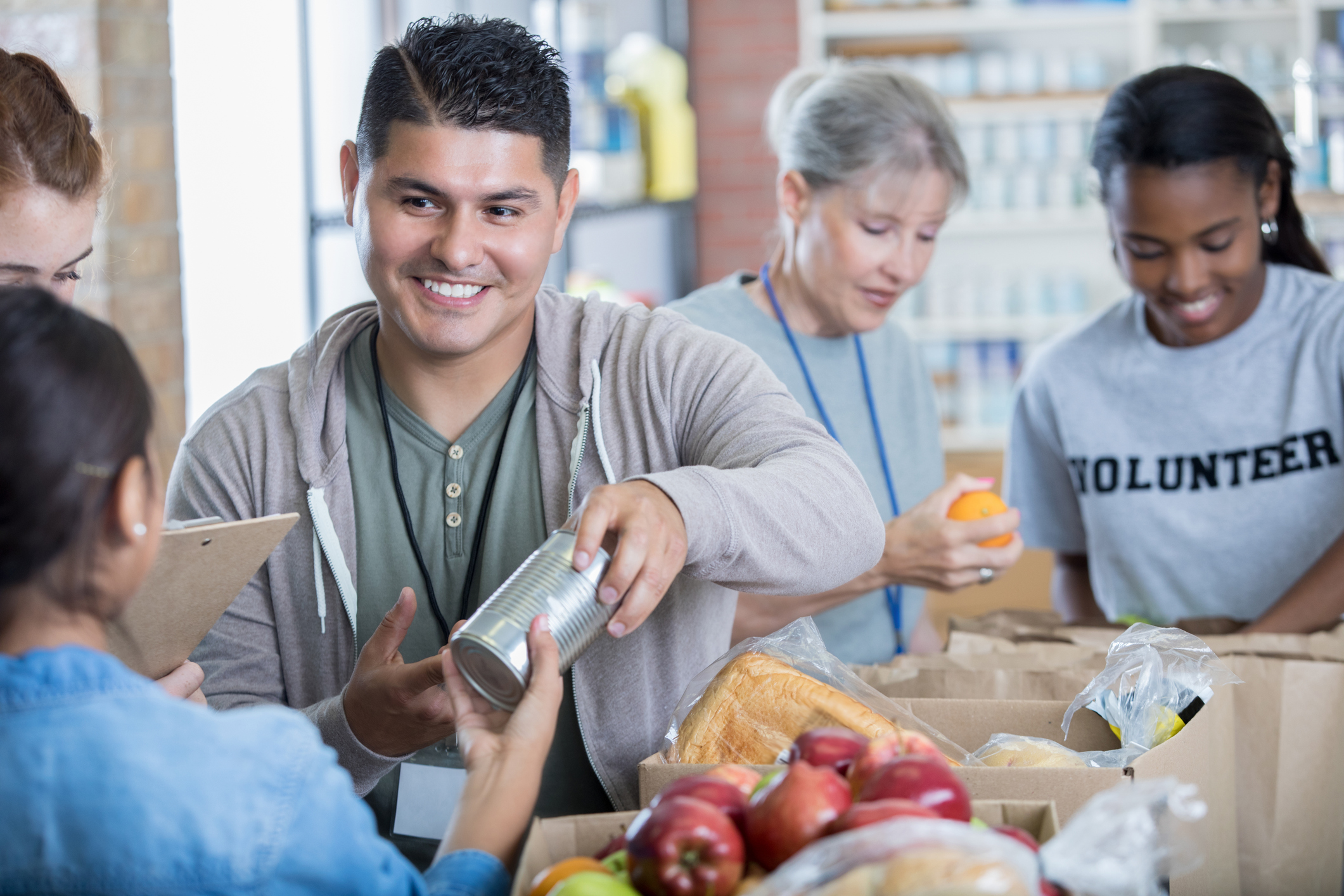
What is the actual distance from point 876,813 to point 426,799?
2.24ft

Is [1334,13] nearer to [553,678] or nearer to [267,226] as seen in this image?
[267,226]

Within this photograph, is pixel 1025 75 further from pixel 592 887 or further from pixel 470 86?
pixel 592 887

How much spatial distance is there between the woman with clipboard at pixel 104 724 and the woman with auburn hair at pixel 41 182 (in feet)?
1.62

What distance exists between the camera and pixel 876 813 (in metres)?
0.72

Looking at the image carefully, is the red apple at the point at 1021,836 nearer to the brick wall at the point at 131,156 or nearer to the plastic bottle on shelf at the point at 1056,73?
the brick wall at the point at 131,156

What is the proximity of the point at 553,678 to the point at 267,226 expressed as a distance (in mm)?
1667

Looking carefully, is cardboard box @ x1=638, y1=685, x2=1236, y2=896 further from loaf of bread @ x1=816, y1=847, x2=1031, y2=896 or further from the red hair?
the red hair

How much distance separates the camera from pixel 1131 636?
1.21 m

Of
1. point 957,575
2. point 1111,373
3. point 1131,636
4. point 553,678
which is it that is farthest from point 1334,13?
point 553,678

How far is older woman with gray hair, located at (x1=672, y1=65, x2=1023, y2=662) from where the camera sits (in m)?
1.91

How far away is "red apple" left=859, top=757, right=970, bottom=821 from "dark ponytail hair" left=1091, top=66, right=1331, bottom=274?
1.34 meters

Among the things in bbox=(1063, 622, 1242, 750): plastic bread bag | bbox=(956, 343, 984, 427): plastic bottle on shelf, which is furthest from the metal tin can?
bbox=(956, 343, 984, 427): plastic bottle on shelf

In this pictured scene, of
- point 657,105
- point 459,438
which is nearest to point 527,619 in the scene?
point 459,438

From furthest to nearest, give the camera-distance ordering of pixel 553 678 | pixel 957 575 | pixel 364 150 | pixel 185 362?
pixel 185 362 → pixel 957 575 → pixel 364 150 → pixel 553 678
